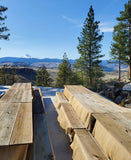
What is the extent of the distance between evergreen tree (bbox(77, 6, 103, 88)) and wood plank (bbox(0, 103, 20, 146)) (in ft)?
46.6

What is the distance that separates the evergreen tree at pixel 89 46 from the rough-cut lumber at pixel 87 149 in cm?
1429

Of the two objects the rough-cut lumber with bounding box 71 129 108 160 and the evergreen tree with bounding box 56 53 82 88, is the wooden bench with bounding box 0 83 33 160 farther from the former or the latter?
the evergreen tree with bounding box 56 53 82 88

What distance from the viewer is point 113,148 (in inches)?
37.1

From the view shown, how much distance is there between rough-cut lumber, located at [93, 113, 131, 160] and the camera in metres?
0.87

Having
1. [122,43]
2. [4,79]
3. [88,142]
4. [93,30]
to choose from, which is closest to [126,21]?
[122,43]

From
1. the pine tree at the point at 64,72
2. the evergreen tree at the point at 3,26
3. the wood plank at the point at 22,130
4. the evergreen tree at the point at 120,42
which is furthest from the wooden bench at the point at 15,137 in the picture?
the pine tree at the point at 64,72

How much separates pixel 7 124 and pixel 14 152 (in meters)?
0.31

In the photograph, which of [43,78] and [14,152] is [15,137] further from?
[43,78]

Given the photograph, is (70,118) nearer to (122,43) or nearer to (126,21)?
(122,43)

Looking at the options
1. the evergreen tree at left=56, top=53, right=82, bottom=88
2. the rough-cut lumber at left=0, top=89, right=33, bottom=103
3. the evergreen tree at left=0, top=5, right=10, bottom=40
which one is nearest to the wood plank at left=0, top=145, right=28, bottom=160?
the rough-cut lumber at left=0, top=89, right=33, bottom=103

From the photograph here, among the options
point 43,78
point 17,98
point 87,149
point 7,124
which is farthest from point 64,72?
point 87,149

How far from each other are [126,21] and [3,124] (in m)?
16.0

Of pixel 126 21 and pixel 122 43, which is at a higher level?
pixel 126 21

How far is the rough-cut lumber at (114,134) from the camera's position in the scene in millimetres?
869
